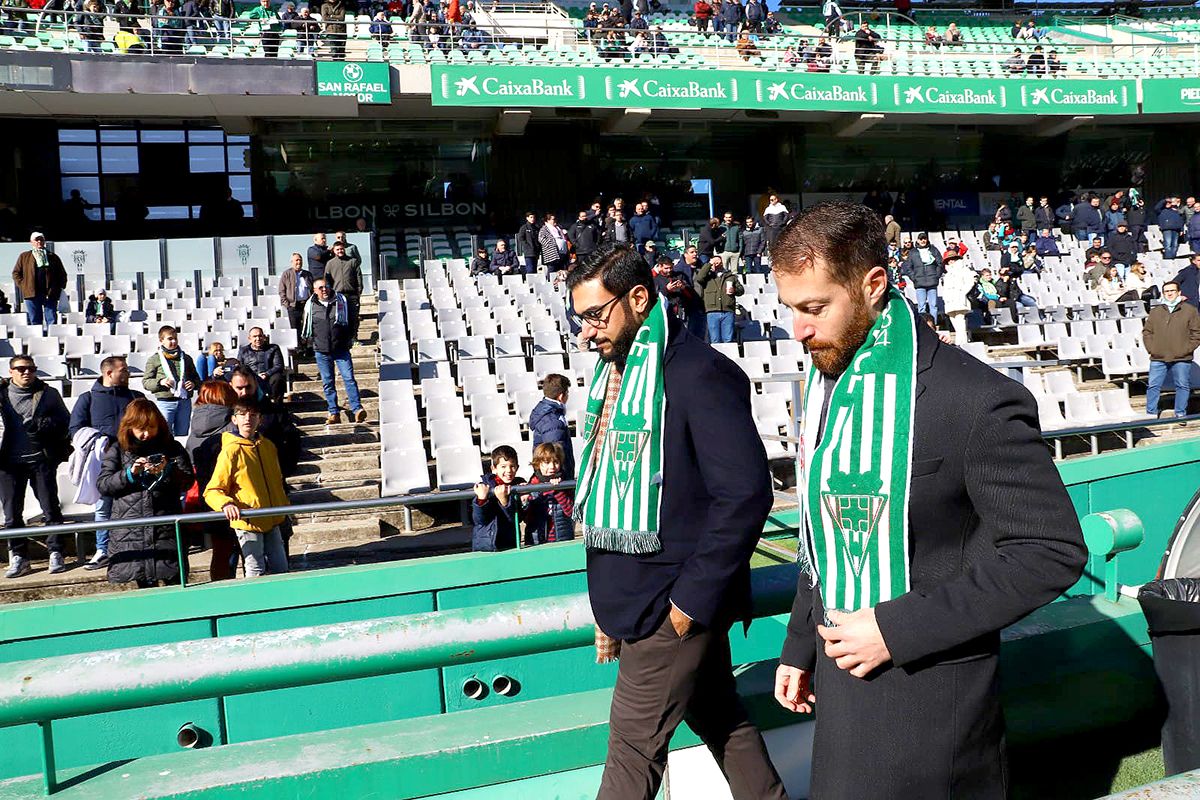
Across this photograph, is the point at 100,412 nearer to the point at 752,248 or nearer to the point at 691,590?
the point at 691,590

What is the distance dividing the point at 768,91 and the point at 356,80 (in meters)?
8.44

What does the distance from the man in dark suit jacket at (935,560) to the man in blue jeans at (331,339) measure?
8876mm

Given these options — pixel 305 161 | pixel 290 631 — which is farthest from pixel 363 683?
pixel 305 161

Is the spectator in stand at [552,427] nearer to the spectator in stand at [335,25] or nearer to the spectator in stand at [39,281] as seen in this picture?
the spectator in stand at [39,281]

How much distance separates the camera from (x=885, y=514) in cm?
166

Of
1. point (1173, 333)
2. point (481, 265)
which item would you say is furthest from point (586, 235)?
point (1173, 333)

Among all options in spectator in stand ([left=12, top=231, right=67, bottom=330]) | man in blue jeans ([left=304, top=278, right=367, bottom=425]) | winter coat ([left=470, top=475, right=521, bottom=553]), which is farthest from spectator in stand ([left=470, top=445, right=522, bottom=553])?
spectator in stand ([left=12, top=231, right=67, bottom=330])

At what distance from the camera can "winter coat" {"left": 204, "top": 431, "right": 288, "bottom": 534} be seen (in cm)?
575

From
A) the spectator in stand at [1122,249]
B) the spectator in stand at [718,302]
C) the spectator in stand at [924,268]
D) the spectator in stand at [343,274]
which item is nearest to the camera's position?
the spectator in stand at [343,274]

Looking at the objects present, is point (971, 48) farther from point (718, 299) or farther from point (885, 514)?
point (885, 514)

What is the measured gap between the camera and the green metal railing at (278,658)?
2121 mm

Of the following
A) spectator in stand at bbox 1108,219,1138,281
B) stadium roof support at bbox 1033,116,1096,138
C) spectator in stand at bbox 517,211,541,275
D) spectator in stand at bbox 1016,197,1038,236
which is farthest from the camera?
stadium roof support at bbox 1033,116,1096,138

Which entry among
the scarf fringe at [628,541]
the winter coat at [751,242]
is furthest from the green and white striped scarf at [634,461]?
the winter coat at [751,242]

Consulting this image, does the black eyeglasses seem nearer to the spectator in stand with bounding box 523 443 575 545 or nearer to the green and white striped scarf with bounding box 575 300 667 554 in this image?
the green and white striped scarf with bounding box 575 300 667 554
